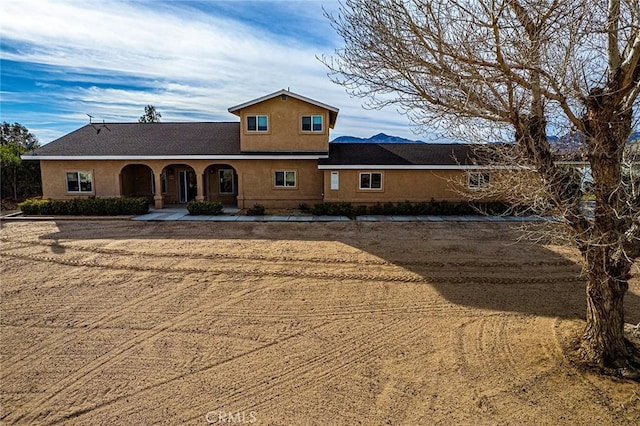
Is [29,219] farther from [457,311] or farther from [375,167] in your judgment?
[457,311]

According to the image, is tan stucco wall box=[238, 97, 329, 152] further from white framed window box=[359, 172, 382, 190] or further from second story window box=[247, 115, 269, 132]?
white framed window box=[359, 172, 382, 190]

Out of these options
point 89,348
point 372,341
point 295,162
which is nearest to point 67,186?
point 295,162

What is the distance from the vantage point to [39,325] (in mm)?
7473

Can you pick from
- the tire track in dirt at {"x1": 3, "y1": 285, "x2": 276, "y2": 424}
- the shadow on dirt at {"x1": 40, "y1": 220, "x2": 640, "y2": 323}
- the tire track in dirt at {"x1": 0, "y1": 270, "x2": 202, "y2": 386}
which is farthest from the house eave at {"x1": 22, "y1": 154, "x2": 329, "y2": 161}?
the tire track in dirt at {"x1": 3, "y1": 285, "x2": 276, "y2": 424}

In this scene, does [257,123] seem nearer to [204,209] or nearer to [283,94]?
[283,94]

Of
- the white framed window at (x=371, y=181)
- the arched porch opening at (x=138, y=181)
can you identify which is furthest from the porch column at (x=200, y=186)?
the white framed window at (x=371, y=181)

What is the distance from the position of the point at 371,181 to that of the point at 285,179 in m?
4.54

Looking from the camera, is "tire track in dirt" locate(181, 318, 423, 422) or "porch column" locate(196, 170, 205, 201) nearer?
"tire track in dirt" locate(181, 318, 423, 422)

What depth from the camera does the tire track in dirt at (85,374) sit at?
5.06 metres

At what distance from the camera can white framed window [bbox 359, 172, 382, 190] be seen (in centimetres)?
2017

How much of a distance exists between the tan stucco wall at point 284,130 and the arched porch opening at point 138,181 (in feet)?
22.5

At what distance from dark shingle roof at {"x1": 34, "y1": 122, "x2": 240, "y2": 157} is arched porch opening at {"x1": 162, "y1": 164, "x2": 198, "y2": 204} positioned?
184 centimetres

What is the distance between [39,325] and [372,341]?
6.25 m
